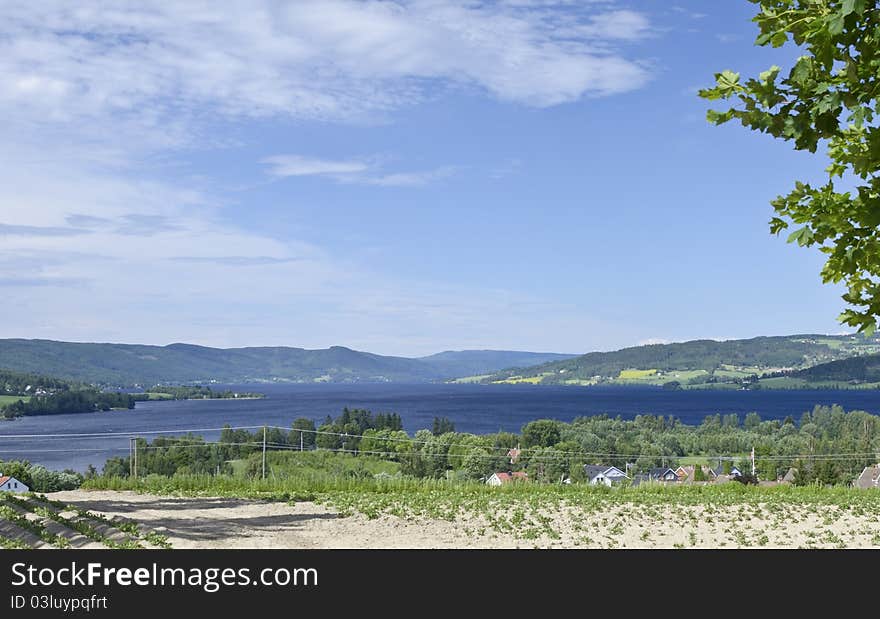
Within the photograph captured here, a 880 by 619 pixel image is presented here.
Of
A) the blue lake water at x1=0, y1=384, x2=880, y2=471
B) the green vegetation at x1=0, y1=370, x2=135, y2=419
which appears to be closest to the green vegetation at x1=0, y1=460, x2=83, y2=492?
the blue lake water at x1=0, y1=384, x2=880, y2=471

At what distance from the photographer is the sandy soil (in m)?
8.74

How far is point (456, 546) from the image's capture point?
8.57 metres

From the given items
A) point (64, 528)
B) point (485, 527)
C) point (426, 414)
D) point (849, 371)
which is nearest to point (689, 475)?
point (485, 527)

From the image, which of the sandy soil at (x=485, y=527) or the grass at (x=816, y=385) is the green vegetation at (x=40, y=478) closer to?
the sandy soil at (x=485, y=527)

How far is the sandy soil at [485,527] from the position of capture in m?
8.74

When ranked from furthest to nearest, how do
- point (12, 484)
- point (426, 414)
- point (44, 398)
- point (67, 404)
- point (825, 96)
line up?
point (67, 404)
point (426, 414)
point (44, 398)
point (12, 484)
point (825, 96)

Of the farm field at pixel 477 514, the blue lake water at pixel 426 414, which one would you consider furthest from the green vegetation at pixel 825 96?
the blue lake water at pixel 426 414

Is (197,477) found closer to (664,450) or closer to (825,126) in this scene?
(825,126)

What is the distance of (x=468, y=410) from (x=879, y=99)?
127 m

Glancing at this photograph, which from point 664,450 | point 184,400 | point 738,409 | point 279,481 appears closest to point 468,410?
point 738,409

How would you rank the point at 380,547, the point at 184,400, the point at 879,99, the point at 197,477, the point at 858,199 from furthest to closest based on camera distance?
the point at 184,400 → the point at 197,477 → the point at 380,547 → the point at 858,199 → the point at 879,99

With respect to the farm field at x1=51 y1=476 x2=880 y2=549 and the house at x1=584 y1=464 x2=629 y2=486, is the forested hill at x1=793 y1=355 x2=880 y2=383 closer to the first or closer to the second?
the house at x1=584 y1=464 x2=629 y2=486

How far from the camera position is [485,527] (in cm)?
979

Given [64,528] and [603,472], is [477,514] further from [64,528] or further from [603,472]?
[603,472]
